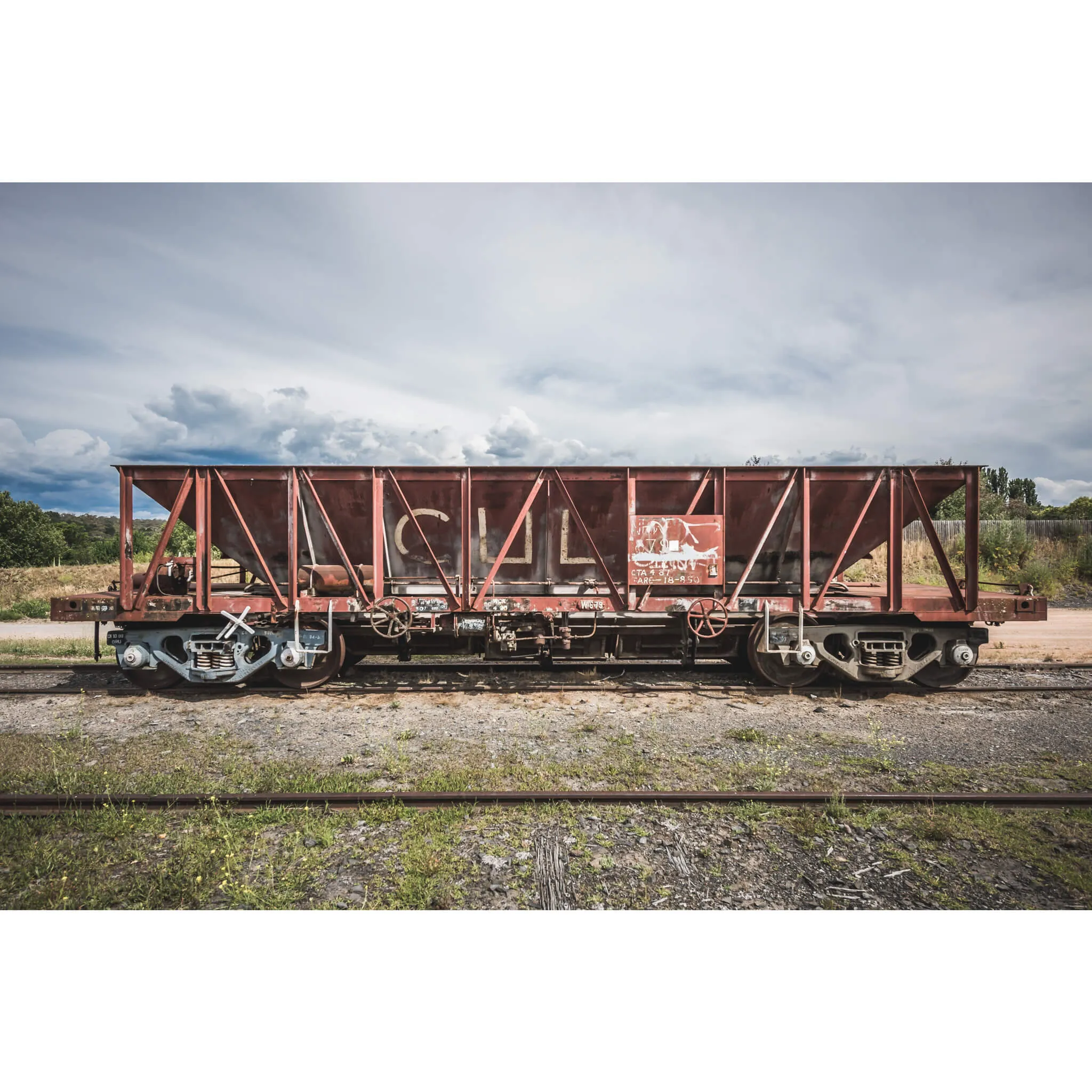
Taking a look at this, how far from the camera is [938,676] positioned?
7.80m

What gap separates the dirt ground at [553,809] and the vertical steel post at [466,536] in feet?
4.71

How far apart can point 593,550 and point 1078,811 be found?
5412 millimetres

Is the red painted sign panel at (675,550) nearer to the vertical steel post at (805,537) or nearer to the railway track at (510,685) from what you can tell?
the vertical steel post at (805,537)

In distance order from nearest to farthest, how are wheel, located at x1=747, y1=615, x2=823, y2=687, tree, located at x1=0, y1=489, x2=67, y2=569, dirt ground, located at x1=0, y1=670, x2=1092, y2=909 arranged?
1. dirt ground, located at x1=0, y1=670, x2=1092, y2=909
2. wheel, located at x1=747, y1=615, x2=823, y2=687
3. tree, located at x1=0, y1=489, x2=67, y2=569

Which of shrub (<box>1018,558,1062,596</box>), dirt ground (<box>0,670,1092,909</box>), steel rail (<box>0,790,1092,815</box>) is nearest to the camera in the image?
dirt ground (<box>0,670,1092,909</box>)

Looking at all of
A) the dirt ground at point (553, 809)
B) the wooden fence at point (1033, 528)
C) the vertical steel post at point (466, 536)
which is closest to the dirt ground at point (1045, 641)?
the dirt ground at point (553, 809)

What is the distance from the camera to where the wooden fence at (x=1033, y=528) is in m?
20.2

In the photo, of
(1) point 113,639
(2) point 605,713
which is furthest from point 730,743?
(1) point 113,639

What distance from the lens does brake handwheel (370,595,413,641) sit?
7336mm

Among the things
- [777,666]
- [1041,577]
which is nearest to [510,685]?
[777,666]

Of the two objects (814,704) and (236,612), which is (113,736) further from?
(814,704)

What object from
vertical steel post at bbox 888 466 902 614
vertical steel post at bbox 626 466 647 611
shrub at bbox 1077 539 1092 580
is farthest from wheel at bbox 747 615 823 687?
shrub at bbox 1077 539 1092 580

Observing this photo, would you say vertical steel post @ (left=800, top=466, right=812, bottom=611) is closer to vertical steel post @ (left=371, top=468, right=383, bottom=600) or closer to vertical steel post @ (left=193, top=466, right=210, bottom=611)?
vertical steel post @ (left=371, top=468, right=383, bottom=600)

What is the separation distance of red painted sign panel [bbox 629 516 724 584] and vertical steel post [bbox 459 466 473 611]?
2347 mm
